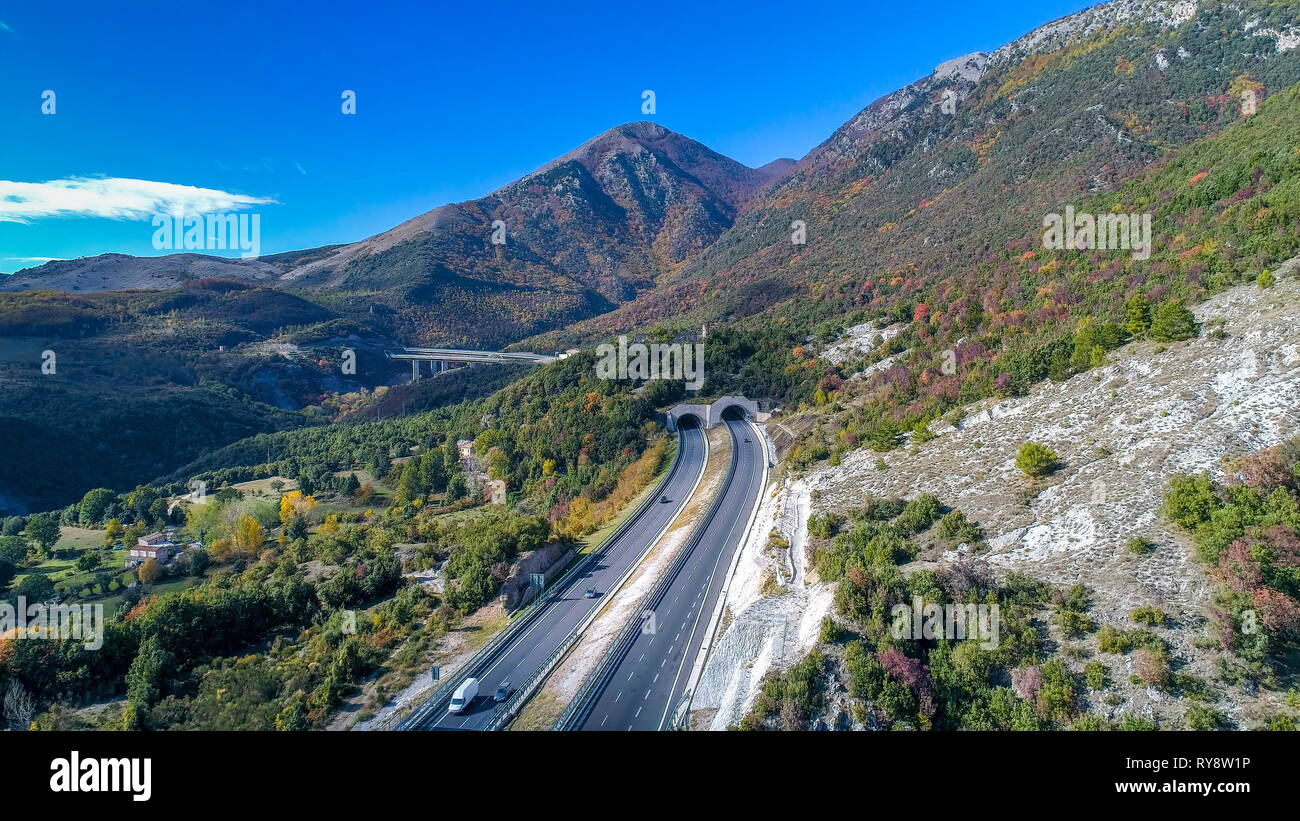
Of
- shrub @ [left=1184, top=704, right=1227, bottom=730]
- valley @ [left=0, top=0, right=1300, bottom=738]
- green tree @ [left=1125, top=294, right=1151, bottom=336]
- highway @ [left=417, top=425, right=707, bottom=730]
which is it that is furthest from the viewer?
green tree @ [left=1125, top=294, right=1151, bottom=336]

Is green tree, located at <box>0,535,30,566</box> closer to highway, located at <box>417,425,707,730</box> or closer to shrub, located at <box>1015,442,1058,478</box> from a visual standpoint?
highway, located at <box>417,425,707,730</box>

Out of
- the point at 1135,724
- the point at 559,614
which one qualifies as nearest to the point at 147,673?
the point at 559,614

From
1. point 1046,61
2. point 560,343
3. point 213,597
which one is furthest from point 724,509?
point 1046,61

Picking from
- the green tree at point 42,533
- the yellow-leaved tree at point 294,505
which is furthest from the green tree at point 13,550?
the yellow-leaved tree at point 294,505

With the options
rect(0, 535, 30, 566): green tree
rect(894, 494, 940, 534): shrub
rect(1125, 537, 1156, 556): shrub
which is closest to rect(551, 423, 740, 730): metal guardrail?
rect(894, 494, 940, 534): shrub
